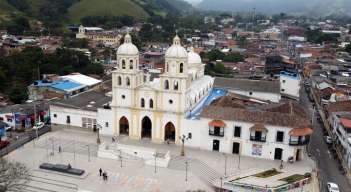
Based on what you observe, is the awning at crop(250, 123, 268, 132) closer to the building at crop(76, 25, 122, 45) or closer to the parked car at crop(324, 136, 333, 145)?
the parked car at crop(324, 136, 333, 145)

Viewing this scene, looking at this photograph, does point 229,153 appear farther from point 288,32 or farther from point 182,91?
point 288,32

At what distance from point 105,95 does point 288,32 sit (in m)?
154

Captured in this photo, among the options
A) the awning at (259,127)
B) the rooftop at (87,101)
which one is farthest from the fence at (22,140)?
the awning at (259,127)

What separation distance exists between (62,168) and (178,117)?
13.2m

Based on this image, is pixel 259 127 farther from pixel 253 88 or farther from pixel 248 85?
pixel 248 85

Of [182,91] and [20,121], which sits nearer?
[182,91]

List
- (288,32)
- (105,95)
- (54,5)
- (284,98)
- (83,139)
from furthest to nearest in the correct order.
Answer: (288,32) → (54,5) → (284,98) → (105,95) → (83,139)

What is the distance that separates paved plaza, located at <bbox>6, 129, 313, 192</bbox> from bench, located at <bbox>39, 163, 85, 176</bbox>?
1.39 ft

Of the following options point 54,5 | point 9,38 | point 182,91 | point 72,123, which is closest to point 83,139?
point 72,123

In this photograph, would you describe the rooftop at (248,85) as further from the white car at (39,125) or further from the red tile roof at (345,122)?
the white car at (39,125)

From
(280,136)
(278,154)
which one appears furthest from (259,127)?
(278,154)

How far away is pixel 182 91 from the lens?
136ft

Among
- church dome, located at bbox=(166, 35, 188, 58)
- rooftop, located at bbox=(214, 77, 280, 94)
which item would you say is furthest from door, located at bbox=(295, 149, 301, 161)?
rooftop, located at bbox=(214, 77, 280, 94)

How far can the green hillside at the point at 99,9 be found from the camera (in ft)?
575
